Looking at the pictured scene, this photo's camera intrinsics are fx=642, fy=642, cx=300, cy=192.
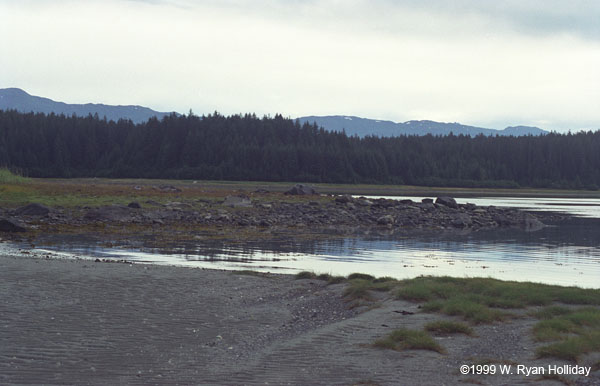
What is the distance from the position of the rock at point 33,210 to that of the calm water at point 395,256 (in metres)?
9.88

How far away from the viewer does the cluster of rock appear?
42500 mm

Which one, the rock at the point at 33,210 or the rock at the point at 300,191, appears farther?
the rock at the point at 300,191

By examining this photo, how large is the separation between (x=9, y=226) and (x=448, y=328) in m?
29.5

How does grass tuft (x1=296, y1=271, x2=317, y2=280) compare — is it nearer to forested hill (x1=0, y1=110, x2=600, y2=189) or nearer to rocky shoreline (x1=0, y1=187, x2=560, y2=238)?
rocky shoreline (x1=0, y1=187, x2=560, y2=238)

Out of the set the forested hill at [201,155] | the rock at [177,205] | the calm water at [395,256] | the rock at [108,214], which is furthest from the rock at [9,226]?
the forested hill at [201,155]

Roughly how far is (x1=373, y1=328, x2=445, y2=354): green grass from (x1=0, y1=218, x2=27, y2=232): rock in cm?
2884

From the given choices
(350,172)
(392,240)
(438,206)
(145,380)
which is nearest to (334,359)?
(145,380)

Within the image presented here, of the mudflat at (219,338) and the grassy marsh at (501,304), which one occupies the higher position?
the grassy marsh at (501,304)

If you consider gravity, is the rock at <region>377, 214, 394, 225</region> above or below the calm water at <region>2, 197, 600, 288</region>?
above

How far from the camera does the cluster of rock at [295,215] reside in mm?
42500

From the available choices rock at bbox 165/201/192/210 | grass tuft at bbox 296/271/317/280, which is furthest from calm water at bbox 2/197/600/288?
rock at bbox 165/201/192/210

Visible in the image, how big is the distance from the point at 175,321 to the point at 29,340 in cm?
331

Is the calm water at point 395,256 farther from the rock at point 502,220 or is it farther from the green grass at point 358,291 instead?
the rock at point 502,220

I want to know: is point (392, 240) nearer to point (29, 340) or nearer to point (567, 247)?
point (567, 247)
